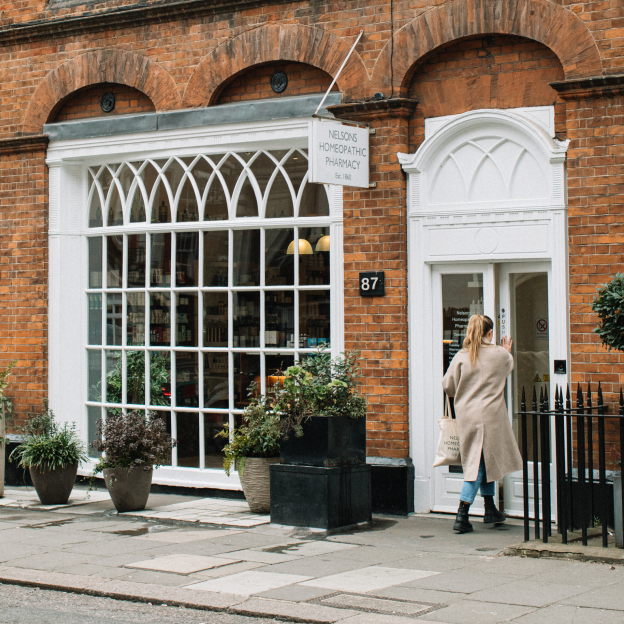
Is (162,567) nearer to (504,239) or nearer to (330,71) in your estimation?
(504,239)

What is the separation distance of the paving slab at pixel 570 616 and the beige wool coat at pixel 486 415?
2.38m

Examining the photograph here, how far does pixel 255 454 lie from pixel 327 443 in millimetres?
1120

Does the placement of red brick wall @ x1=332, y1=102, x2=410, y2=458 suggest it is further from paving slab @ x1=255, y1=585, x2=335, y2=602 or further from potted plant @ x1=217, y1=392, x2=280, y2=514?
paving slab @ x1=255, y1=585, x2=335, y2=602

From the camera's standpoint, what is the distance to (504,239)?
845 cm

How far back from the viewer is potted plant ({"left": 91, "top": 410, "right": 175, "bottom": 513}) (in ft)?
29.0

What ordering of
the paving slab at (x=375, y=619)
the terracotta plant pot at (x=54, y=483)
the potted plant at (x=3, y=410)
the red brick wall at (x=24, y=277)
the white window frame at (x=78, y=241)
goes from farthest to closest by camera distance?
the red brick wall at (x=24, y=277), the white window frame at (x=78, y=241), the potted plant at (x=3, y=410), the terracotta plant pot at (x=54, y=483), the paving slab at (x=375, y=619)

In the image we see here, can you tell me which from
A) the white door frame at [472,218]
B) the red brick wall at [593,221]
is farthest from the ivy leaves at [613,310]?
the white door frame at [472,218]

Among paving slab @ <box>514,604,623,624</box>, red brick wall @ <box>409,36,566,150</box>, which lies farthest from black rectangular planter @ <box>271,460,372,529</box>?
red brick wall @ <box>409,36,566,150</box>

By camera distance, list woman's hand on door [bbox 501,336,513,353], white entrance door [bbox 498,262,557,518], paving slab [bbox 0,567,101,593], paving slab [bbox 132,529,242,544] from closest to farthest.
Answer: paving slab [bbox 0,567,101,593] < paving slab [bbox 132,529,242,544] < woman's hand on door [bbox 501,336,513,353] < white entrance door [bbox 498,262,557,518]

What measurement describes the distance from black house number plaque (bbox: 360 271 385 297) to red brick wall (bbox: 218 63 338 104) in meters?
1.93

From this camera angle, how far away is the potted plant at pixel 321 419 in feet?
26.2

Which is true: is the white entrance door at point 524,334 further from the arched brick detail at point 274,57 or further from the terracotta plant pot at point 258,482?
the arched brick detail at point 274,57

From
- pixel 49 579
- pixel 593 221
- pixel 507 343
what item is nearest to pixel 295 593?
pixel 49 579

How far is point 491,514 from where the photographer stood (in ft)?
26.6
